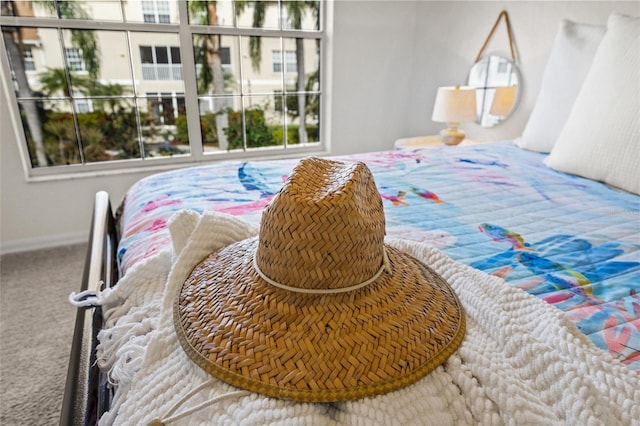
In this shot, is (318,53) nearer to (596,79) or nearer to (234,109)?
(234,109)

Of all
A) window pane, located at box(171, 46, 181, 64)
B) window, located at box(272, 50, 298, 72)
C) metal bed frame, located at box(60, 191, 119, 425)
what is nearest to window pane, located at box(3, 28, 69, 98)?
window pane, located at box(171, 46, 181, 64)

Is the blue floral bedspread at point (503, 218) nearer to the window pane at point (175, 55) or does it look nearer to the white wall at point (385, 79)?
the white wall at point (385, 79)

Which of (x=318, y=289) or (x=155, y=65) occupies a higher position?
(x=155, y=65)

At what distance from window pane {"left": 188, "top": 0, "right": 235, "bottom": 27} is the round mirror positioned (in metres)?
1.76

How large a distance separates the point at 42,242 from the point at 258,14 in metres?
2.15

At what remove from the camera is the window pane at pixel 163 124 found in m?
2.72

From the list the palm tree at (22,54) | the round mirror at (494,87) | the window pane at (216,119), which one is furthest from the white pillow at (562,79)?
the palm tree at (22,54)

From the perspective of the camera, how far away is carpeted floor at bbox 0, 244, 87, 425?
138 cm

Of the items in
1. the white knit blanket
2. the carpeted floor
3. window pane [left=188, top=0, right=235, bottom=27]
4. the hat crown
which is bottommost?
the carpeted floor

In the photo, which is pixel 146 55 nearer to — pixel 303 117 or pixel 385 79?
pixel 303 117

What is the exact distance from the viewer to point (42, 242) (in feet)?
8.34

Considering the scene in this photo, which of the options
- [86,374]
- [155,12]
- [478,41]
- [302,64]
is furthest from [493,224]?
[155,12]

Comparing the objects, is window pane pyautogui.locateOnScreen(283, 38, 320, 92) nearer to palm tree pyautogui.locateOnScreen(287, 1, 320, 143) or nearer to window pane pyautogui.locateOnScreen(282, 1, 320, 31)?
palm tree pyautogui.locateOnScreen(287, 1, 320, 143)

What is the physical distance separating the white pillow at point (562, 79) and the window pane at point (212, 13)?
207cm
